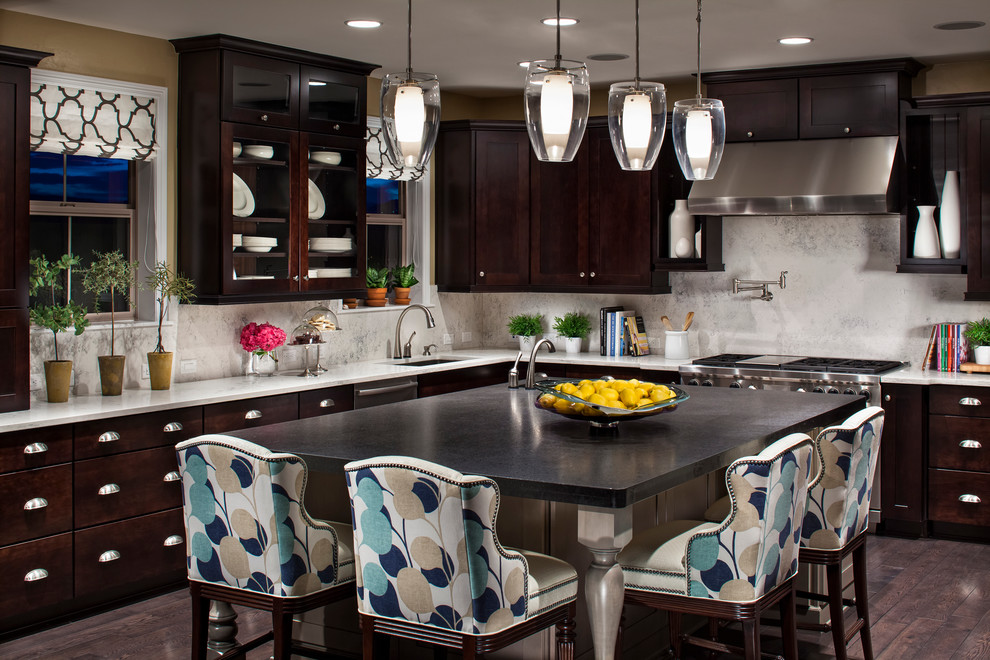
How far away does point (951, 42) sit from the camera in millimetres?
5379

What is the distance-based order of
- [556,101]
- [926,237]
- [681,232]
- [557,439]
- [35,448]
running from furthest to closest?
1. [681,232]
2. [926,237]
3. [35,448]
4. [557,439]
5. [556,101]

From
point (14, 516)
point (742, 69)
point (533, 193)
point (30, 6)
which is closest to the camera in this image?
point (14, 516)

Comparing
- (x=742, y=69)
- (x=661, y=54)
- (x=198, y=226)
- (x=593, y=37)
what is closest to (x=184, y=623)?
(x=198, y=226)

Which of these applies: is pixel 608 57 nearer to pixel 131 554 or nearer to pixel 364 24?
pixel 364 24

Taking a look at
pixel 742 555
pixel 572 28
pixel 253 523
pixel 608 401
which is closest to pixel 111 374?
pixel 253 523

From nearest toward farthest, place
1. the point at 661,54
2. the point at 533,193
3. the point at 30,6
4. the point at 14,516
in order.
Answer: the point at 14,516
the point at 30,6
the point at 661,54
the point at 533,193

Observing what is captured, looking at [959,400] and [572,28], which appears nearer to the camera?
[572,28]

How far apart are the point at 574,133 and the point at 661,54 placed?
2.87 m

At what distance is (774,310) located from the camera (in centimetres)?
659

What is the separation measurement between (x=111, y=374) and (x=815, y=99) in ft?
13.4

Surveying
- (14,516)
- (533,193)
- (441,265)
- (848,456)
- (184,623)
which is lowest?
(184,623)

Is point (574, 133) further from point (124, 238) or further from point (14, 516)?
point (124, 238)

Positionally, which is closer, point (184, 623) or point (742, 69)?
point (184, 623)

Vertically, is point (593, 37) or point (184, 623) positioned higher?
point (593, 37)
